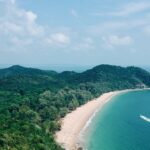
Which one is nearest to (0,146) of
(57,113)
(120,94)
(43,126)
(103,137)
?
(43,126)

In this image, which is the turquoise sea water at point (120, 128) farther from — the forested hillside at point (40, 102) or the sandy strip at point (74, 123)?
the forested hillside at point (40, 102)

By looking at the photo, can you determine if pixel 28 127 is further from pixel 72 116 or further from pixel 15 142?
pixel 72 116

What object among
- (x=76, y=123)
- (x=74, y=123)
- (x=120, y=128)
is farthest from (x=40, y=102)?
(x=120, y=128)

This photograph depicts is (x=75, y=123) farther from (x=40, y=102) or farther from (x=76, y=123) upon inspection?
(x=40, y=102)

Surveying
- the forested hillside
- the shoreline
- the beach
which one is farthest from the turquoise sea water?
the forested hillside

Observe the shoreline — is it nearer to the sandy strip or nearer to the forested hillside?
the sandy strip

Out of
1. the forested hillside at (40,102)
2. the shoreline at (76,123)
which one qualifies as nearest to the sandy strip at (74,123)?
the shoreline at (76,123)

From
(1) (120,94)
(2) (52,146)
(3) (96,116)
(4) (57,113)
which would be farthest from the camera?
(1) (120,94)
